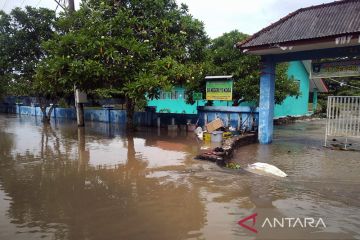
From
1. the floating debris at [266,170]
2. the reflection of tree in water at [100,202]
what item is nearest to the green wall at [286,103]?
the floating debris at [266,170]

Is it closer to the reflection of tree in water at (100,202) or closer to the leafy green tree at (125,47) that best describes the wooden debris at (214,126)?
the leafy green tree at (125,47)

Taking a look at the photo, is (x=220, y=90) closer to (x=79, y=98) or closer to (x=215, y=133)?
(x=215, y=133)

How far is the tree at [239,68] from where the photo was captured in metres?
16.2

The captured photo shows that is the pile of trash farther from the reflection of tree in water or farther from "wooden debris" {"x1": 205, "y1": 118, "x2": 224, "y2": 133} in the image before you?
the reflection of tree in water

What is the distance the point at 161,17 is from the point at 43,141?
323 inches

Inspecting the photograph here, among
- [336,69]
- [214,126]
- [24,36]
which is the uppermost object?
[24,36]

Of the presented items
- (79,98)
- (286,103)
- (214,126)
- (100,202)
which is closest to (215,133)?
(214,126)

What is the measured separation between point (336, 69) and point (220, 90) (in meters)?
5.20

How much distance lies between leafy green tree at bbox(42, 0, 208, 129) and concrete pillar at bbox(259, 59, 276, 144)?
11.2 feet

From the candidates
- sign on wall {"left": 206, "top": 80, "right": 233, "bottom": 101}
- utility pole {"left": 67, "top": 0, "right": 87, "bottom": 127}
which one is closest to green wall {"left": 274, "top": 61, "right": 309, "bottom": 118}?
sign on wall {"left": 206, "top": 80, "right": 233, "bottom": 101}

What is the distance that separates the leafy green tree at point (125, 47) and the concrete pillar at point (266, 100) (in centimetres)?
342

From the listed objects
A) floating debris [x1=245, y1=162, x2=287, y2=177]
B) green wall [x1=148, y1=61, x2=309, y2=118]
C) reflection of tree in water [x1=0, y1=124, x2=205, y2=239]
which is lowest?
reflection of tree in water [x1=0, y1=124, x2=205, y2=239]

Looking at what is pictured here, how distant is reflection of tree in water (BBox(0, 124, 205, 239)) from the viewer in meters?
4.96

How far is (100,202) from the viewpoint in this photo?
20.1 feet
